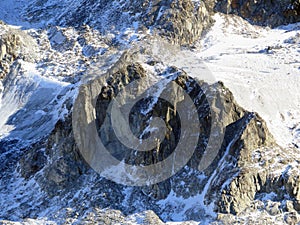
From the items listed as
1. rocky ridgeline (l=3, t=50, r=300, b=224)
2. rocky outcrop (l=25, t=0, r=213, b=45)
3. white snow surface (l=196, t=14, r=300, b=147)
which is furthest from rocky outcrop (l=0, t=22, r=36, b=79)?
white snow surface (l=196, t=14, r=300, b=147)

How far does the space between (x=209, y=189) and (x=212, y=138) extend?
378cm

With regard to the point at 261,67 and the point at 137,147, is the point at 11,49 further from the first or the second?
the point at 137,147

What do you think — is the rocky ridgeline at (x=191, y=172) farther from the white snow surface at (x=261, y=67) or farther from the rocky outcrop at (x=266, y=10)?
the rocky outcrop at (x=266, y=10)

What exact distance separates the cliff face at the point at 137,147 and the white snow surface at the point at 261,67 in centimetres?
108

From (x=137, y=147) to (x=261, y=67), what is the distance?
13.2 m

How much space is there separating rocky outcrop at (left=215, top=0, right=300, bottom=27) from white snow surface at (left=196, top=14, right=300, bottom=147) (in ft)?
2.61

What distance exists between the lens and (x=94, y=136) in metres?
64.1

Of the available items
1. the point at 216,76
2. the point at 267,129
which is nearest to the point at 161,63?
the point at 216,76

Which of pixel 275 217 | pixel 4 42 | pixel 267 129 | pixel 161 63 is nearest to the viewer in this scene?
pixel 275 217

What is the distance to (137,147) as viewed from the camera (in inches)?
2451

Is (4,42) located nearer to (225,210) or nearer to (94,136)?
(94,136)

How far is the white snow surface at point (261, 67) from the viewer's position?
6525 cm

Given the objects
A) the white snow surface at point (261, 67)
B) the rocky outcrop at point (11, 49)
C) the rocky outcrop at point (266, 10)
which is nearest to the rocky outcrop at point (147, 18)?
the white snow surface at point (261, 67)

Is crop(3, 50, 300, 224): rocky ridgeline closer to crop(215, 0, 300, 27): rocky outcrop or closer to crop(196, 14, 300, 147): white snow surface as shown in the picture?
crop(196, 14, 300, 147): white snow surface
